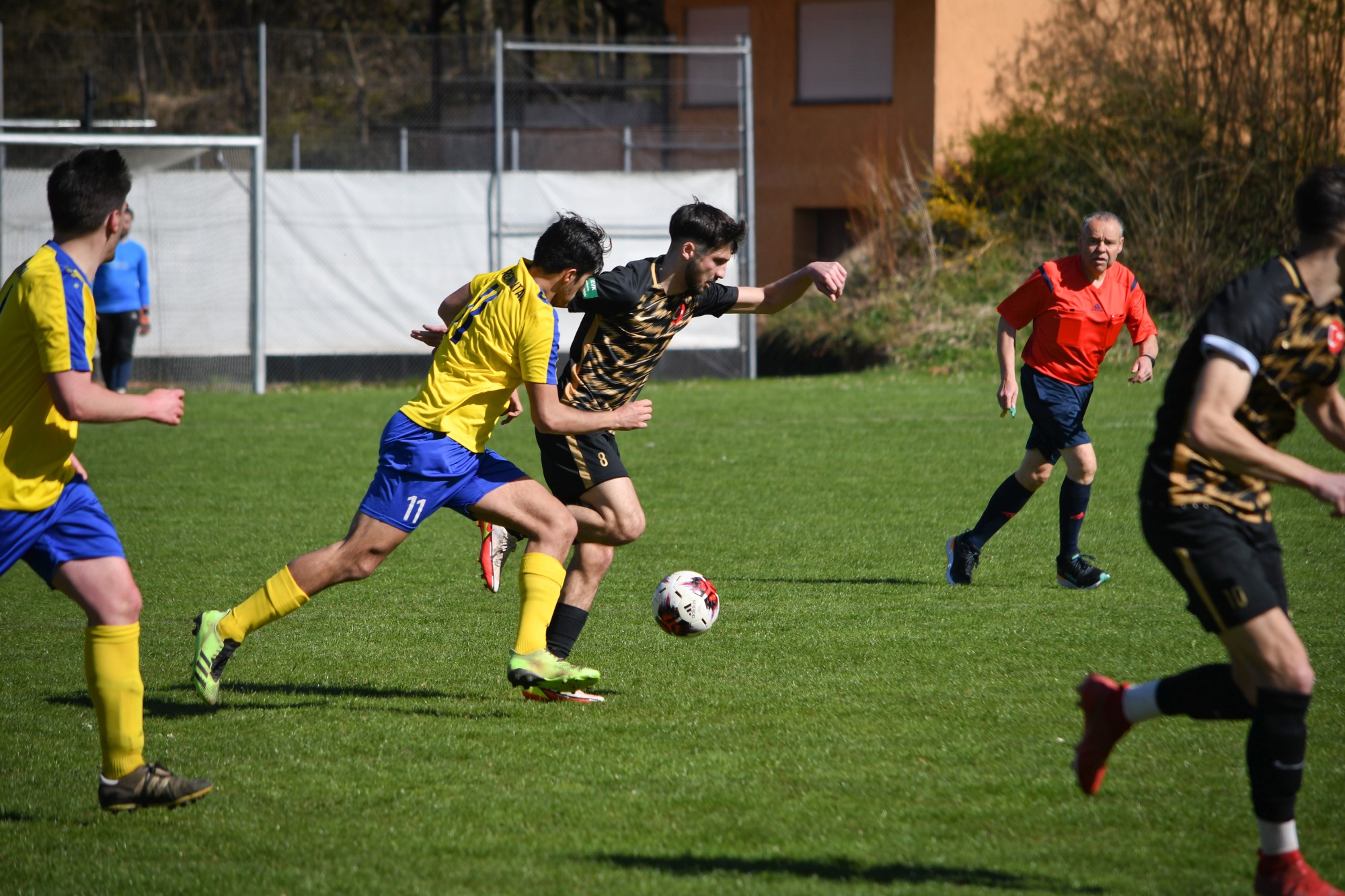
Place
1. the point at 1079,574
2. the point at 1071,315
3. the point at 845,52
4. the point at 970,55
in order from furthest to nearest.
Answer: the point at 845,52 → the point at 970,55 → the point at 1071,315 → the point at 1079,574

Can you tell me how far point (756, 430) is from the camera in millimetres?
13930

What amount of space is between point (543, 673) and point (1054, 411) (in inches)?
142

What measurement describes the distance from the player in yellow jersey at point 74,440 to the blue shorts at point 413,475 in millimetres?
1068

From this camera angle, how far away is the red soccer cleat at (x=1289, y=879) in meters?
3.29

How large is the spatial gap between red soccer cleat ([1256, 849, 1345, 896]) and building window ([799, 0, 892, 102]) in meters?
21.3

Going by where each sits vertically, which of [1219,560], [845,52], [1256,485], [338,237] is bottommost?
[1219,560]

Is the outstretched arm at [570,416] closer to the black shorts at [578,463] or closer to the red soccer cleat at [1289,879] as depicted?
the black shorts at [578,463]

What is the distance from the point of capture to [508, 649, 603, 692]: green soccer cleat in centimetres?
497

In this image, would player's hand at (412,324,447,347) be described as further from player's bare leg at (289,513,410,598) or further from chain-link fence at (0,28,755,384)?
chain-link fence at (0,28,755,384)

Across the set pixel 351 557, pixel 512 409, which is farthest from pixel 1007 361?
pixel 351 557

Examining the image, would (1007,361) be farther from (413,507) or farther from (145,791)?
(145,791)

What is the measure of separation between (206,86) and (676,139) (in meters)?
7.79

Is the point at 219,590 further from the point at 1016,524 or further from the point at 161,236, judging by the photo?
the point at 161,236

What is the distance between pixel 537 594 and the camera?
513 cm
